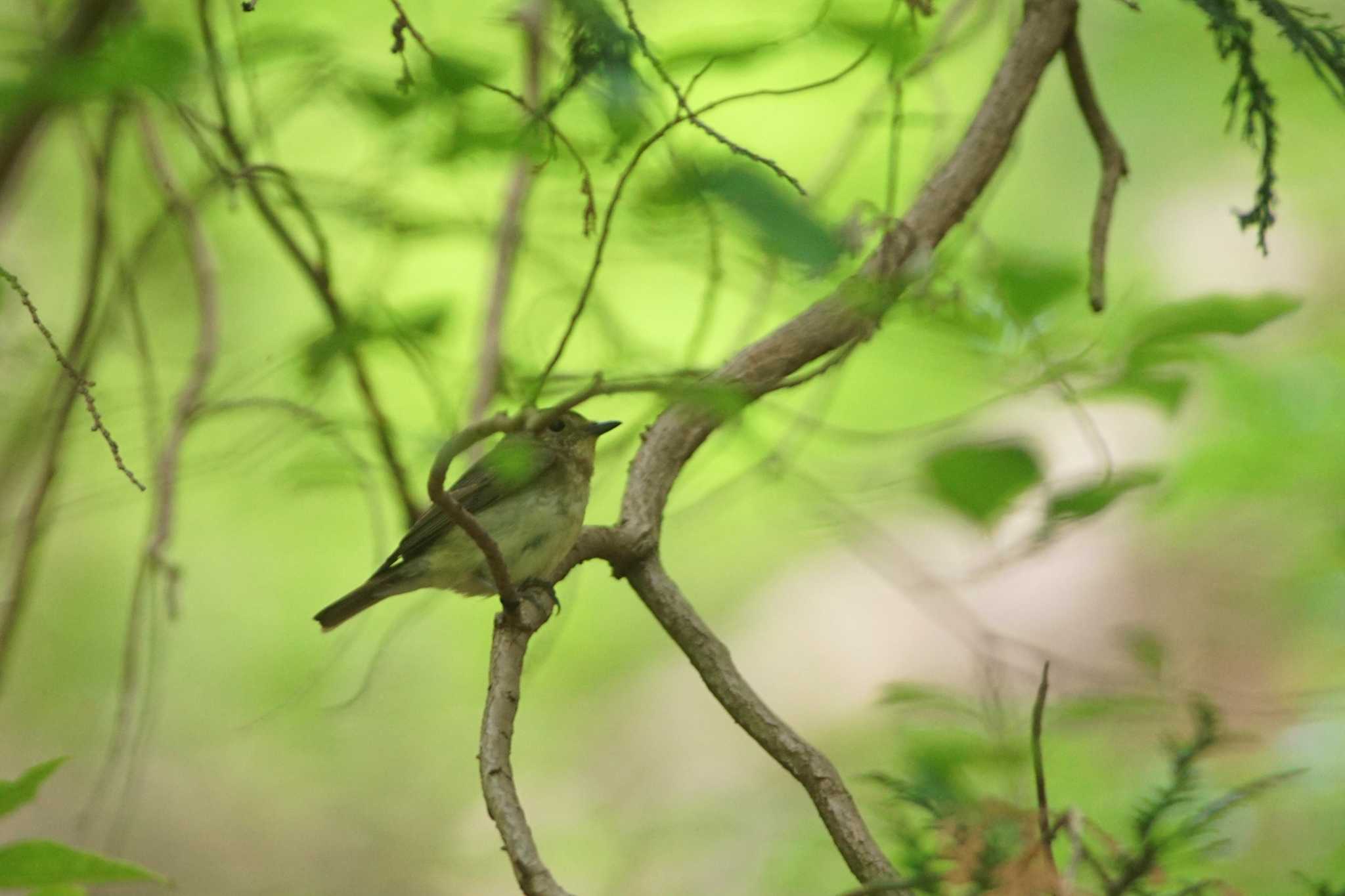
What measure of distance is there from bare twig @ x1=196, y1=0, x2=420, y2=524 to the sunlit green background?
0.29 feet

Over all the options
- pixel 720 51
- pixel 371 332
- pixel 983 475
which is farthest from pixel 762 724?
pixel 720 51

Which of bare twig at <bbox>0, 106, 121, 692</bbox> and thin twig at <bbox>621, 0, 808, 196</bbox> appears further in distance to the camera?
bare twig at <bbox>0, 106, 121, 692</bbox>

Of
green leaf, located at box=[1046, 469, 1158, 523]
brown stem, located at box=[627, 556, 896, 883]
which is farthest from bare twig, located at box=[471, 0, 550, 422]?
green leaf, located at box=[1046, 469, 1158, 523]

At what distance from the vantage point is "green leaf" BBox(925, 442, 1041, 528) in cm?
225

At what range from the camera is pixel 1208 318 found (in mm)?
2191

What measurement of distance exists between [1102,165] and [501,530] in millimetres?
1939

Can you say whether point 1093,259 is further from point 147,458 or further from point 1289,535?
point 1289,535

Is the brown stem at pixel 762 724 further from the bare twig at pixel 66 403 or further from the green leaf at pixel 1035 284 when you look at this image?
the bare twig at pixel 66 403

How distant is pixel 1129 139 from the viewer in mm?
7074

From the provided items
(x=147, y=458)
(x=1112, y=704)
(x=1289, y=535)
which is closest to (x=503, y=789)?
(x=1112, y=704)

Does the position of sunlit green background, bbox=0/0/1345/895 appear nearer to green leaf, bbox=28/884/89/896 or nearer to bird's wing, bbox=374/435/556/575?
bird's wing, bbox=374/435/556/575

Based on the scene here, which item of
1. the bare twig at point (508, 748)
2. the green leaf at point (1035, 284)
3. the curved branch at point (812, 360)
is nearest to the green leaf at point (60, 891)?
the bare twig at point (508, 748)

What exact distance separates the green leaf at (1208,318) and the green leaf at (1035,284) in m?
0.14

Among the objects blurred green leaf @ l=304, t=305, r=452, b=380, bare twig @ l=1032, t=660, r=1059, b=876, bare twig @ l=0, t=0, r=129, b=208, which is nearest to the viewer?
bare twig @ l=1032, t=660, r=1059, b=876
